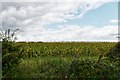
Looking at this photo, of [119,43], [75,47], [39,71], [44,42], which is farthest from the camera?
[44,42]

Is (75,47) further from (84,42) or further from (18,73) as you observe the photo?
(18,73)

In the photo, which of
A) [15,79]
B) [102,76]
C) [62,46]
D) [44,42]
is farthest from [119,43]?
[44,42]

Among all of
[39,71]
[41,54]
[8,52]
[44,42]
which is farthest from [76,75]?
[44,42]

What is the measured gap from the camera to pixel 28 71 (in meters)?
13.1

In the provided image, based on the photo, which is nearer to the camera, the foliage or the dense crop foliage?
the foliage

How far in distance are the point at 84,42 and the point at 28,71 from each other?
11090mm

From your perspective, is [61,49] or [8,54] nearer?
[8,54]

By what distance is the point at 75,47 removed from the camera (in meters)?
20.9

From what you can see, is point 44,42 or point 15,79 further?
point 44,42

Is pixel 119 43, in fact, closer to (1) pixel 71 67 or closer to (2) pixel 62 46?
(1) pixel 71 67

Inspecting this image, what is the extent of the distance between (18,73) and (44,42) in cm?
984

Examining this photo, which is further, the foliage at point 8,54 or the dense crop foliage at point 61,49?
the dense crop foliage at point 61,49

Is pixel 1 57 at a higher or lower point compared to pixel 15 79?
higher

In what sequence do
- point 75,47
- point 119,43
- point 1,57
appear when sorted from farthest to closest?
point 75,47 < point 119,43 < point 1,57
